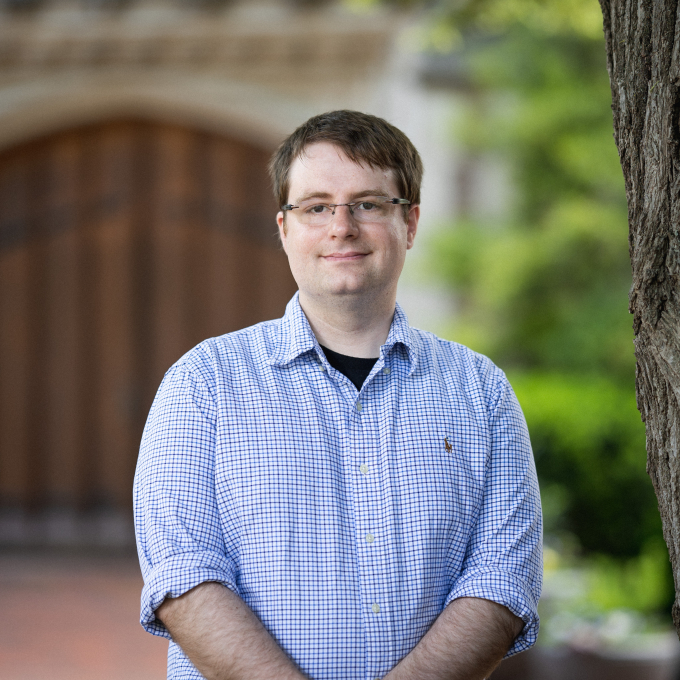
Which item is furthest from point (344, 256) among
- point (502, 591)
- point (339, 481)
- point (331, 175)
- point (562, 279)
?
point (562, 279)

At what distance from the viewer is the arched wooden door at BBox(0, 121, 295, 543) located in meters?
4.97

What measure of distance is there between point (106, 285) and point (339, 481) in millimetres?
3830

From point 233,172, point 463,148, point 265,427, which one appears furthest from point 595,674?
point 233,172

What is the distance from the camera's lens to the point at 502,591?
1.41 metres

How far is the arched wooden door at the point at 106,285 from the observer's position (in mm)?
4969

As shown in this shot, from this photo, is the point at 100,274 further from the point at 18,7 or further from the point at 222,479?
the point at 222,479

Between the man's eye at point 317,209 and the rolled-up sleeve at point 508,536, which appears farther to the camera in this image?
the man's eye at point 317,209

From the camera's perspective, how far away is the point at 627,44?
4.45 ft

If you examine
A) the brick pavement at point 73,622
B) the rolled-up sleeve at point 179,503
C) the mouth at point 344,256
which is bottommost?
the brick pavement at point 73,622

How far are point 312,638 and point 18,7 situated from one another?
4.16 meters

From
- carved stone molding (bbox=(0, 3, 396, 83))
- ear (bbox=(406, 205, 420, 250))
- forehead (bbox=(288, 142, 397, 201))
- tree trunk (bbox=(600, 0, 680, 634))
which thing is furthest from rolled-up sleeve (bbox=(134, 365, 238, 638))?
carved stone molding (bbox=(0, 3, 396, 83))

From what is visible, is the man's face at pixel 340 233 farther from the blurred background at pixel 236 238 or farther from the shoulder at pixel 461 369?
the blurred background at pixel 236 238

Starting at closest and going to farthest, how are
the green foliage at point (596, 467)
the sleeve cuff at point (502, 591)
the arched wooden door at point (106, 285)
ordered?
the sleeve cuff at point (502, 591), the green foliage at point (596, 467), the arched wooden door at point (106, 285)

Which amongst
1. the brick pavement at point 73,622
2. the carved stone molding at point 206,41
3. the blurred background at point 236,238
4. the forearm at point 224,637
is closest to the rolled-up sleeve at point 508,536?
the forearm at point 224,637
